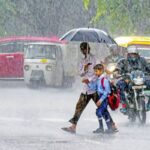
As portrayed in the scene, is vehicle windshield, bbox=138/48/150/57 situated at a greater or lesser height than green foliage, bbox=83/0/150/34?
lesser

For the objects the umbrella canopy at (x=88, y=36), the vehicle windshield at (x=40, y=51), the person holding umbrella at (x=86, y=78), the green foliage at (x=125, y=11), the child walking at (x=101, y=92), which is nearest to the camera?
the child walking at (x=101, y=92)

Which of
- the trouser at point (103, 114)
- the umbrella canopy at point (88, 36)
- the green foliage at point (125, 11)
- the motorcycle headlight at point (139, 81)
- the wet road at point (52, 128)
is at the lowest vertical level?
the wet road at point (52, 128)

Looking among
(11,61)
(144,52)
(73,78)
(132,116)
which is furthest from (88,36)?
(132,116)

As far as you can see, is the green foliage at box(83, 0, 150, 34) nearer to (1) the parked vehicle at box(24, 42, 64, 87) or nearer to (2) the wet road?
(1) the parked vehicle at box(24, 42, 64, 87)

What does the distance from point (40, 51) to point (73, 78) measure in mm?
1524

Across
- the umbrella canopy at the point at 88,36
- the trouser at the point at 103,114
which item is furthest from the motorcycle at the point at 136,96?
the umbrella canopy at the point at 88,36

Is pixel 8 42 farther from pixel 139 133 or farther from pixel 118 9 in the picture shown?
pixel 139 133

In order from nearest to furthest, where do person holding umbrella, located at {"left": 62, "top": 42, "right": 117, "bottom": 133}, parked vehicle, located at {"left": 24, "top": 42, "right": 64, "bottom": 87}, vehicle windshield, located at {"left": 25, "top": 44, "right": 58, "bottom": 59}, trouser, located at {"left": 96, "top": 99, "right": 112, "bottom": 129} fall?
trouser, located at {"left": 96, "top": 99, "right": 112, "bottom": 129}, person holding umbrella, located at {"left": 62, "top": 42, "right": 117, "bottom": 133}, parked vehicle, located at {"left": 24, "top": 42, "right": 64, "bottom": 87}, vehicle windshield, located at {"left": 25, "top": 44, "right": 58, "bottom": 59}

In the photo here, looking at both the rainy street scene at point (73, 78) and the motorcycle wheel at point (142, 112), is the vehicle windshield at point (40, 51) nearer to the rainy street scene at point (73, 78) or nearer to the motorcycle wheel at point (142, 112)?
the rainy street scene at point (73, 78)

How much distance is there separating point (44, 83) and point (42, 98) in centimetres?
472

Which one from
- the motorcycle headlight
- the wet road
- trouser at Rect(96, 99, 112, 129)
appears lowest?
the wet road

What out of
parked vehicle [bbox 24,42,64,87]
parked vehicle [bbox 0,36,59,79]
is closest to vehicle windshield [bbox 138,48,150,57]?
parked vehicle [bbox 24,42,64,87]

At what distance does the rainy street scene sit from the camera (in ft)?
50.1

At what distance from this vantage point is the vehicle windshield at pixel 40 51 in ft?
98.0
